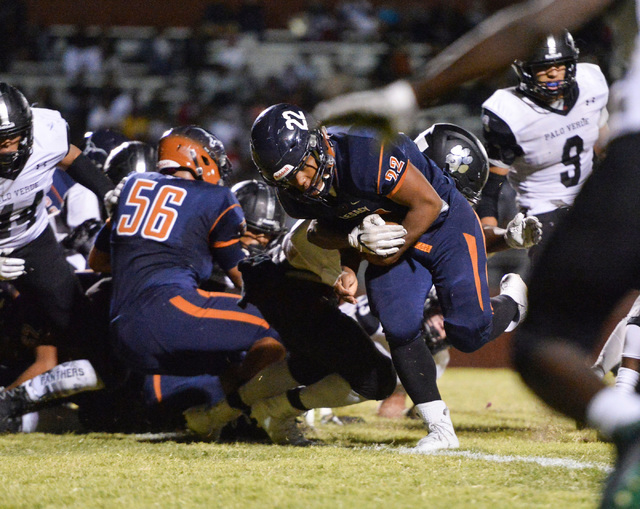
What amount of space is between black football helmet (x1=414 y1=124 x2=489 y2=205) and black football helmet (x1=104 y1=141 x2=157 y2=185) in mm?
1915

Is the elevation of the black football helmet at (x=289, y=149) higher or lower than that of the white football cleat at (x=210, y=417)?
higher

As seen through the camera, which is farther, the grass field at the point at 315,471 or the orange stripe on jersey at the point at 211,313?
the orange stripe on jersey at the point at 211,313

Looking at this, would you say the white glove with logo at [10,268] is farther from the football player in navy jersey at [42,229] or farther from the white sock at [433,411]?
the white sock at [433,411]

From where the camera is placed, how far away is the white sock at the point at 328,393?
3.68m

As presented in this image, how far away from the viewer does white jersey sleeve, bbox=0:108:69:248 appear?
14.3 feet

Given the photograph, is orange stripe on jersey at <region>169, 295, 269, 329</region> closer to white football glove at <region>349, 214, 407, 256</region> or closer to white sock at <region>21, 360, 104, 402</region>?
white football glove at <region>349, 214, 407, 256</region>

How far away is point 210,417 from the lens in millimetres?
3898

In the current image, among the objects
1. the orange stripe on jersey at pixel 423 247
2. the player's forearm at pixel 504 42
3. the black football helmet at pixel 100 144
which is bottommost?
the orange stripe on jersey at pixel 423 247

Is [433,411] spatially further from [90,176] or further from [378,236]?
[90,176]

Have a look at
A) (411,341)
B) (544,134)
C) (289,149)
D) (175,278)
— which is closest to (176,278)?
(175,278)

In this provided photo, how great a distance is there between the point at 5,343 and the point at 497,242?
9.67ft

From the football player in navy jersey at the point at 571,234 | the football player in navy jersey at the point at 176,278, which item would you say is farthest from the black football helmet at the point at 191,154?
the football player in navy jersey at the point at 571,234

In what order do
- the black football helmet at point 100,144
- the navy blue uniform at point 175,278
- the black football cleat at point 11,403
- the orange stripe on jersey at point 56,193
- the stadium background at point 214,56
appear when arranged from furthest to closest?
the stadium background at point 214,56 → the orange stripe on jersey at point 56,193 → the black football helmet at point 100,144 → the black football cleat at point 11,403 → the navy blue uniform at point 175,278

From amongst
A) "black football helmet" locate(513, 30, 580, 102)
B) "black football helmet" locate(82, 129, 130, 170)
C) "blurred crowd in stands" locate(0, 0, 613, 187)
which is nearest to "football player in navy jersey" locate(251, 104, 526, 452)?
"black football helmet" locate(513, 30, 580, 102)
